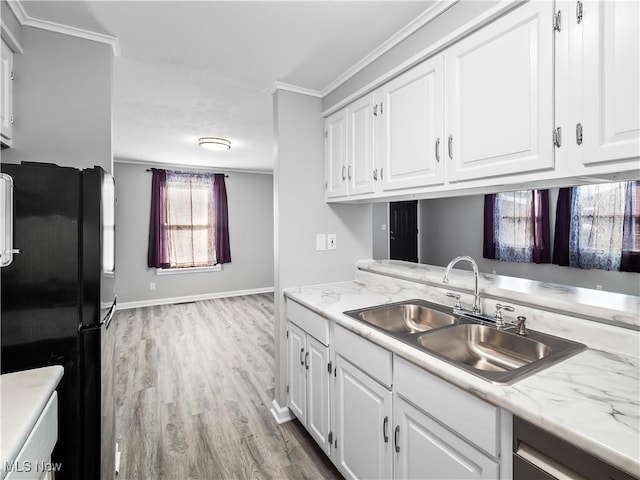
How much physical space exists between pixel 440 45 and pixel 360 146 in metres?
0.72

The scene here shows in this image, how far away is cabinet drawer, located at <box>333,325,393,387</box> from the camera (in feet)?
4.28

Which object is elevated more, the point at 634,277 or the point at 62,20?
the point at 62,20

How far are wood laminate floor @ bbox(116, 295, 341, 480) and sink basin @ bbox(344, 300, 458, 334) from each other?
2.96 ft

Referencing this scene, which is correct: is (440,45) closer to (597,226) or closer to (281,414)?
(281,414)

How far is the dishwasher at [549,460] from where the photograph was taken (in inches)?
27.8

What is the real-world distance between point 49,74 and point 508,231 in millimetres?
5595

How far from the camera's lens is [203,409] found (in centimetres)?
242

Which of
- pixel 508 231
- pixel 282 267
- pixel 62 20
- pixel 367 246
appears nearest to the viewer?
pixel 62 20

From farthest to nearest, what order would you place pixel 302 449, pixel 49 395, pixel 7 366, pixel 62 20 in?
pixel 302 449 < pixel 62 20 < pixel 7 366 < pixel 49 395

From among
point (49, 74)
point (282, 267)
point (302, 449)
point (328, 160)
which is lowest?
point (302, 449)

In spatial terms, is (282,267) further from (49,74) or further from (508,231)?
(508,231)

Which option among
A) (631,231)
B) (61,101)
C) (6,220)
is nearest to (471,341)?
(6,220)

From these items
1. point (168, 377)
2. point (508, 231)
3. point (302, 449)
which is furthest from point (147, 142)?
point (508, 231)

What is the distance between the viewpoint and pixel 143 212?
5297mm
